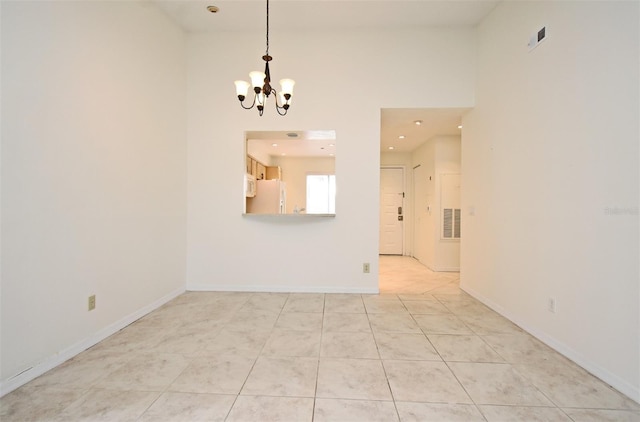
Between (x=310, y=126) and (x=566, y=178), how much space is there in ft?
8.44

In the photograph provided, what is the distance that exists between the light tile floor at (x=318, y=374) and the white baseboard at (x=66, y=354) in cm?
5

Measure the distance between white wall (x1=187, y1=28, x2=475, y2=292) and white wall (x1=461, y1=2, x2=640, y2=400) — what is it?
0.73 m

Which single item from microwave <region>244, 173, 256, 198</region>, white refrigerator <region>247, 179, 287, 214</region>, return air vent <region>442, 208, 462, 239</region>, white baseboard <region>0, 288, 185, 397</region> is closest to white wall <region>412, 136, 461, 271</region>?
return air vent <region>442, 208, 462, 239</region>

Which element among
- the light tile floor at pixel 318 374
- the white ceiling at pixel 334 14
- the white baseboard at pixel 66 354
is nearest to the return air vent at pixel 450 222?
the white ceiling at pixel 334 14

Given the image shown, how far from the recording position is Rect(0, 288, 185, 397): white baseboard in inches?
65.0

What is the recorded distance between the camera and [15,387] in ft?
5.45

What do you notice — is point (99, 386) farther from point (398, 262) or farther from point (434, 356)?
point (398, 262)

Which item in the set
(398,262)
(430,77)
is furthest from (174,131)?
(398,262)

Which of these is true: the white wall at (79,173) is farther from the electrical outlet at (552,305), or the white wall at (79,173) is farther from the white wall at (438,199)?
the white wall at (438,199)

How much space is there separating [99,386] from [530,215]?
346 cm

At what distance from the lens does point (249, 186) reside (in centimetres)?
374

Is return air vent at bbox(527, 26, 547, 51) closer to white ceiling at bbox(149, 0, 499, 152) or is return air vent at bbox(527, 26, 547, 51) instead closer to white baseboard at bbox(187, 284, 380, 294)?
white ceiling at bbox(149, 0, 499, 152)

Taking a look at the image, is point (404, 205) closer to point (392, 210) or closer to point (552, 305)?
point (392, 210)

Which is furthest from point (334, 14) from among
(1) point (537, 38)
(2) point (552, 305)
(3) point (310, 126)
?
(2) point (552, 305)
